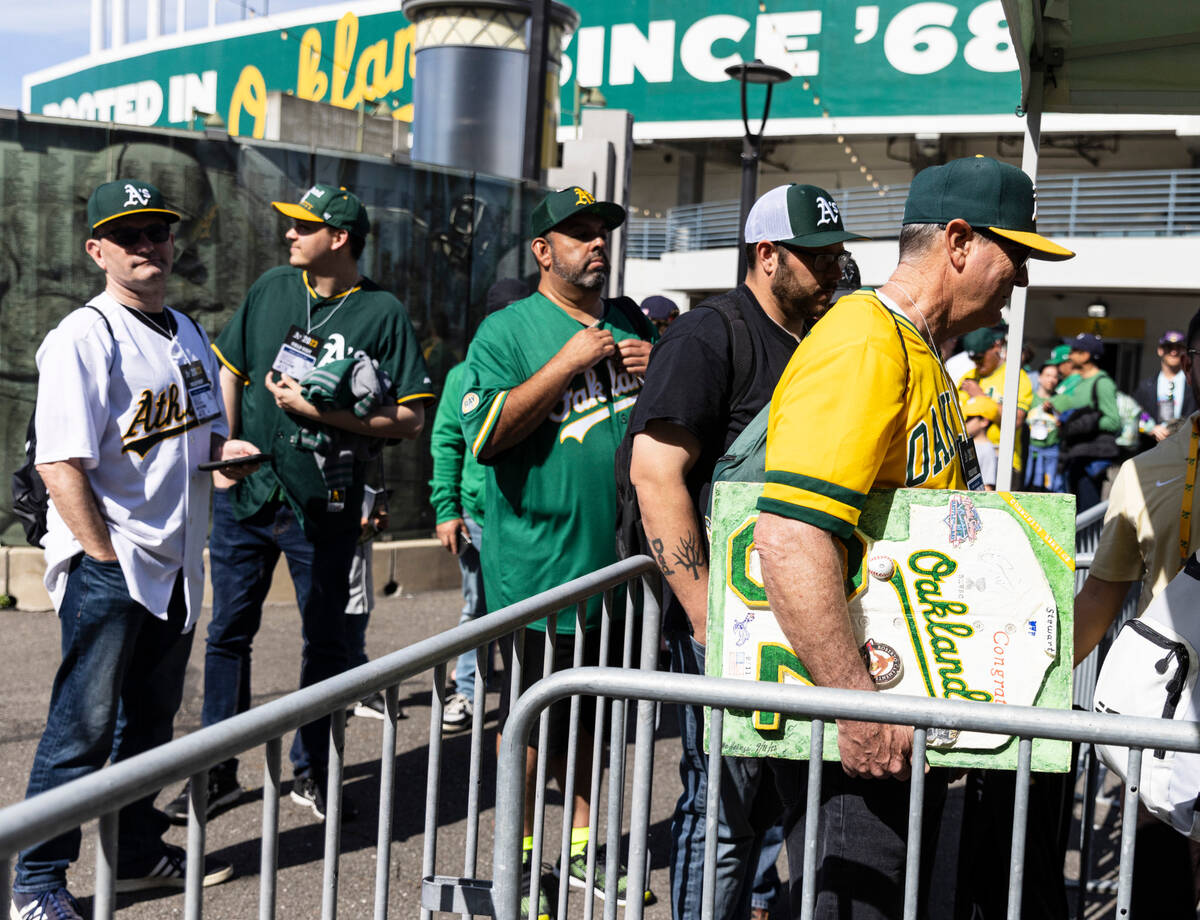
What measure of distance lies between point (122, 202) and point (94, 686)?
1.43 metres

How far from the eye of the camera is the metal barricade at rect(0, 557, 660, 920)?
1.34 meters

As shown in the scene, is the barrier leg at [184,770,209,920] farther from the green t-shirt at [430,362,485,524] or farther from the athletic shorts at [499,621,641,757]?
the green t-shirt at [430,362,485,524]

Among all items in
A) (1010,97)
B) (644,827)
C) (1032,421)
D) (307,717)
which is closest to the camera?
(307,717)

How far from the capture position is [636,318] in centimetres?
427

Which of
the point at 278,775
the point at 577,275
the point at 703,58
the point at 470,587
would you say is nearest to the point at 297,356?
the point at 577,275

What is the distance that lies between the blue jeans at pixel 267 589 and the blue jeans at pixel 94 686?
680 millimetres

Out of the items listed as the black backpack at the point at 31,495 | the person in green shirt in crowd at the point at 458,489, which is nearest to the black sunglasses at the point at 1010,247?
the black backpack at the point at 31,495

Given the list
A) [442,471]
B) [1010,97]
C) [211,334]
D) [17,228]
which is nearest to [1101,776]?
[442,471]

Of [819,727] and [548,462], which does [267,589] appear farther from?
[819,727]

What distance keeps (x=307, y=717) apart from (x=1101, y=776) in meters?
4.63

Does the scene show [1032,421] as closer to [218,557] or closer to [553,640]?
[218,557]

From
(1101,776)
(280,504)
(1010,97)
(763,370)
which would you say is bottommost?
(1101,776)

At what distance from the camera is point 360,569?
219 inches

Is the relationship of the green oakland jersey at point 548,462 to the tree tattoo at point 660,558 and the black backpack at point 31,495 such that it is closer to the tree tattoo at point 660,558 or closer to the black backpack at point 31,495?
the tree tattoo at point 660,558
